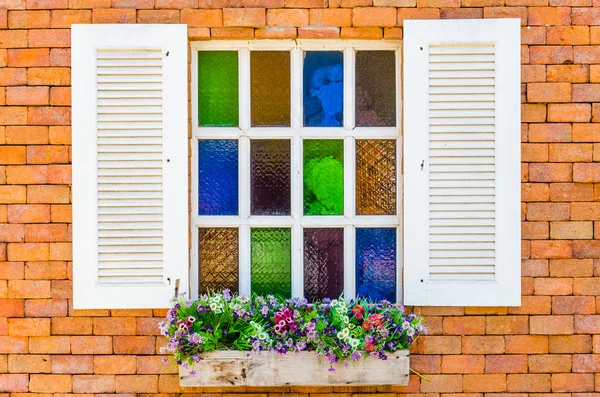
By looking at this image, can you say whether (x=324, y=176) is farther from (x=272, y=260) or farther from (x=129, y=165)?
(x=129, y=165)

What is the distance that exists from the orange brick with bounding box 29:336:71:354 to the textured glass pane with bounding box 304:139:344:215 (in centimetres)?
141

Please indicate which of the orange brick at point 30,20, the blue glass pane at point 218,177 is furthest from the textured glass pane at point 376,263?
the orange brick at point 30,20

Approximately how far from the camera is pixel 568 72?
112 inches

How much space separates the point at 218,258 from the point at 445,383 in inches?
52.9

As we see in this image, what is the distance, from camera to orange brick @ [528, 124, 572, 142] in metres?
2.86

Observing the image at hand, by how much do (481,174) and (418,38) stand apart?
0.75 metres

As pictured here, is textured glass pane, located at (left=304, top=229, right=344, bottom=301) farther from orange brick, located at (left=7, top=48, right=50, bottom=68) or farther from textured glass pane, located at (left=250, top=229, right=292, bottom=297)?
orange brick, located at (left=7, top=48, right=50, bottom=68)

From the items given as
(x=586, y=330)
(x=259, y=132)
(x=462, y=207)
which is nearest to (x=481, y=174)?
(x=462, y=207)

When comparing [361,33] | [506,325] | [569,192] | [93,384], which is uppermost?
[361,33]

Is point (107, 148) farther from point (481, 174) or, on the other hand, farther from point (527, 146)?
point (527, 146)

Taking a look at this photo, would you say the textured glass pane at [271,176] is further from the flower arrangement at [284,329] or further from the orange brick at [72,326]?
the orange brick at [72,326]

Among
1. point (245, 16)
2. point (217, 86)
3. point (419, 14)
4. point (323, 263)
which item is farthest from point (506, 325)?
point (245, 16)

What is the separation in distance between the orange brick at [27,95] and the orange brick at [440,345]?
2.29 meters

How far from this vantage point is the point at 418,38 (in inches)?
111
